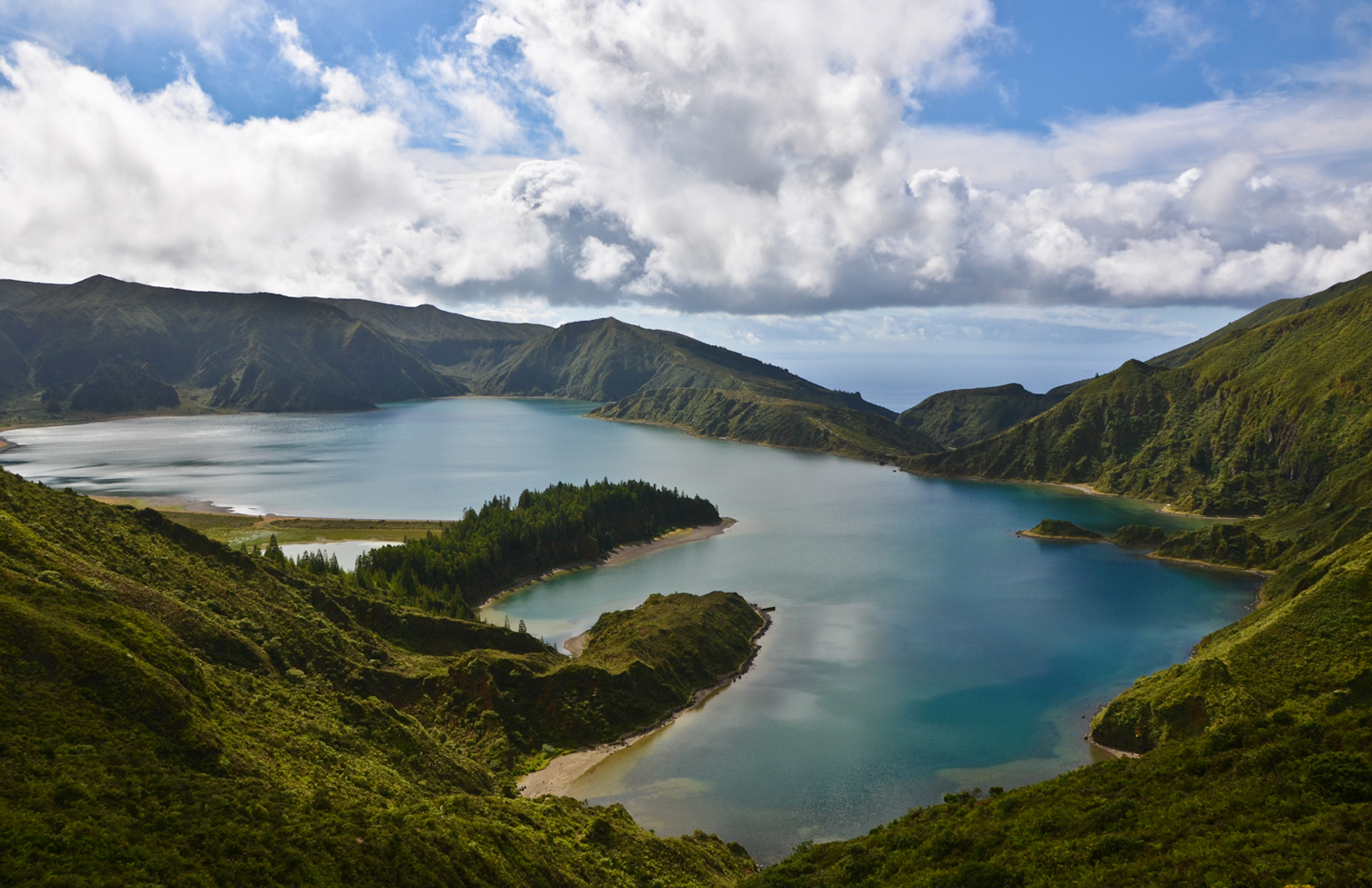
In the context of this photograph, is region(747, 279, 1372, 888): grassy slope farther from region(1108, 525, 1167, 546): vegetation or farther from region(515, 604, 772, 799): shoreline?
region(1108, 525, 1167, 546): vegetation

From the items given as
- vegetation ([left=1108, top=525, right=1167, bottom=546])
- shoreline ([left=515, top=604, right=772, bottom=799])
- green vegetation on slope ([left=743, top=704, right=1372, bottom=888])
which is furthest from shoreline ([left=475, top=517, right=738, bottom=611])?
green vegetation on slope ([left=743, top=704, right=1372, bottom=888])

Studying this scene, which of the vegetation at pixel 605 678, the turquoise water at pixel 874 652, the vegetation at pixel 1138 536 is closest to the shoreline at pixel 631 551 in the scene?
the turquoise water at pixel 874 652

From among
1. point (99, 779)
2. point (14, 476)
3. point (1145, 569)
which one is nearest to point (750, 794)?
point (99, 779)

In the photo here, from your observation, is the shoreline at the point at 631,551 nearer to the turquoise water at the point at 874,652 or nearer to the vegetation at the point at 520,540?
the vegetation at the point at 520,540

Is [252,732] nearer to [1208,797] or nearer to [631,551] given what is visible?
[1208,797]

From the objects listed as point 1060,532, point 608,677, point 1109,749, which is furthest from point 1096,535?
point 608,677

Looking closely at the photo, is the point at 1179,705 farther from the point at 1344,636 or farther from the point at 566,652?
the point at 566,652
